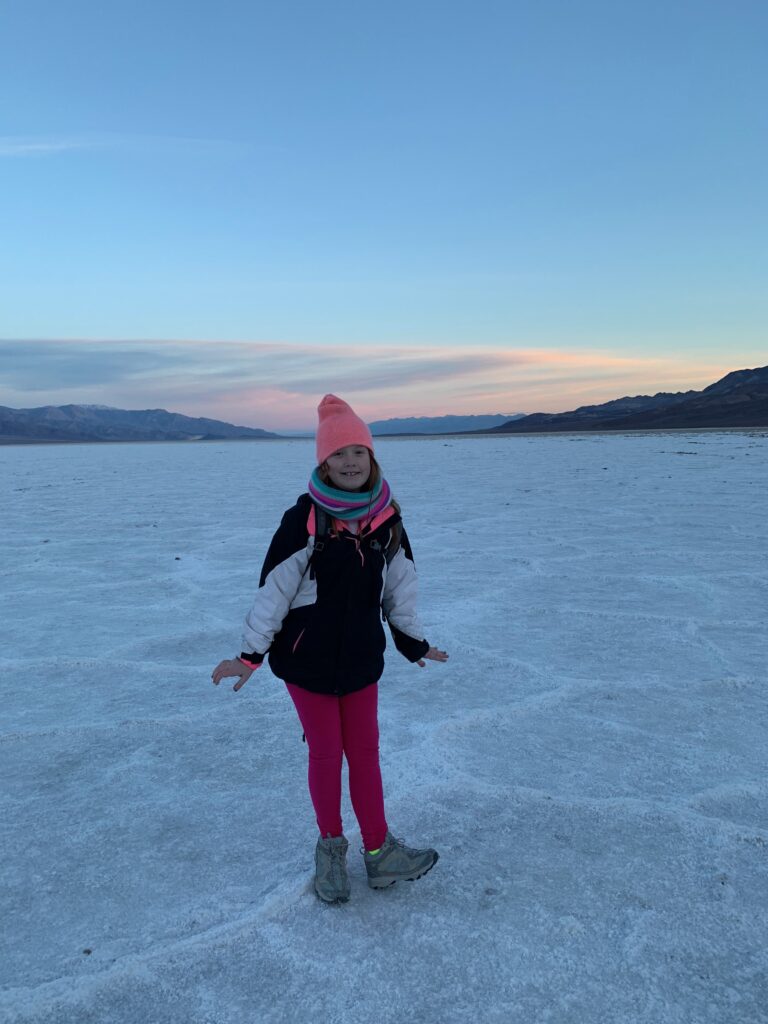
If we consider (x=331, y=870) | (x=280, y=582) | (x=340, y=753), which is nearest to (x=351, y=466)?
(x=280, y=582)

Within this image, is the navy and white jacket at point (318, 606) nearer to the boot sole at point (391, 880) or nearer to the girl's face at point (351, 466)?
the girl's face at point (351, 466)

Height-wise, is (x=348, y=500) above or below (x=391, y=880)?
above

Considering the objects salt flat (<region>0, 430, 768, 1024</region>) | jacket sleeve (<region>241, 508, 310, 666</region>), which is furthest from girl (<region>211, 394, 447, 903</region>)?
salt flat (<region>0, 430, 768, 1024</region>)

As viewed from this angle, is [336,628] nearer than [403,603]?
Yes

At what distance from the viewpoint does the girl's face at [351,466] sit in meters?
1.76

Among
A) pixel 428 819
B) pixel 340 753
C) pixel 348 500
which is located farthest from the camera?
pixel 428 819

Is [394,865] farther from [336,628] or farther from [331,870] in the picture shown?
[336,628]

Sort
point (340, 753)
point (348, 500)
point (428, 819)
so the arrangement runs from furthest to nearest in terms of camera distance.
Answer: point (428, 819) → point (340, 753) → point (348, 500)

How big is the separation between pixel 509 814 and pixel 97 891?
114 centimetres

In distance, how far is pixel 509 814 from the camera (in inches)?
83.9

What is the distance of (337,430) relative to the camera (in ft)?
5.81

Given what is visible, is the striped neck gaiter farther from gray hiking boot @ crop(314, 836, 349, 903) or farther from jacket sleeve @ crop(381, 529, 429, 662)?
gray hiking boot @ crop(314, 836, 349, 903)

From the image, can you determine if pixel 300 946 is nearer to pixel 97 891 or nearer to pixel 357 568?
pixel 97 891

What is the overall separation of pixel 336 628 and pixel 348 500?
0.32 meters
